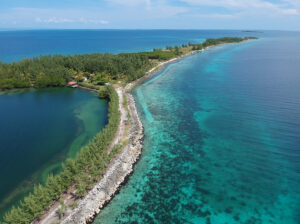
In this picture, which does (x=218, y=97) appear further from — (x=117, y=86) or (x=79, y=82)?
(x=79, y=82)

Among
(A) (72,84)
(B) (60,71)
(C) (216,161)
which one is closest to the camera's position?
(C) (216,161)

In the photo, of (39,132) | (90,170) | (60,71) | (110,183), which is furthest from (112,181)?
(60,71)

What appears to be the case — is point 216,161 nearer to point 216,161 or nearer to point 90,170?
point 216,161

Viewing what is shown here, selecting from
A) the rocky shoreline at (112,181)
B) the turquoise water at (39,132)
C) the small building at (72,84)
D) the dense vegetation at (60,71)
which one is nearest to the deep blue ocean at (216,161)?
the rocky shoreline at (112,181)

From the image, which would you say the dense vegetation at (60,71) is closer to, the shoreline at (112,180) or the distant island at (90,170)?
the distant island at (90,170)

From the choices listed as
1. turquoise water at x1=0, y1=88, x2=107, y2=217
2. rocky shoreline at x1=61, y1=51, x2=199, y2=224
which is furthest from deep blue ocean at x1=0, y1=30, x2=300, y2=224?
turquoise water at x1=0, y1=88, x2=107, y2=217

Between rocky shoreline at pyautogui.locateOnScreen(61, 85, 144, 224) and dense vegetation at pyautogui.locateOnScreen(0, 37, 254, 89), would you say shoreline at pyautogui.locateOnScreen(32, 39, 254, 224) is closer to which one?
rocky shoreline at pyautogui.locateOnScreen(61, 85, 144, 224)

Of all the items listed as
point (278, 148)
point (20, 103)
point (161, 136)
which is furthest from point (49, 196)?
point (20, 103)
